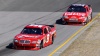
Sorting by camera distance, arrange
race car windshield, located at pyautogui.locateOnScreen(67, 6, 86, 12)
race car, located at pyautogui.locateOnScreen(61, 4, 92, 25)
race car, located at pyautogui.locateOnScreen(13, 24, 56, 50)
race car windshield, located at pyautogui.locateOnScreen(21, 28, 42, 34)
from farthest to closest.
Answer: race car windshield, located at pyautogui.locateOnScreen(67, 6, 86, 12), race car, located at pyautogui.locateOnScreen(61, 4, 92, 25), race car windshield, located at pyautogui.locateOnScreen(21, 28, 42, 34), race car, located at pyautogui.locateOnScreen(13, 24, 56, 50)

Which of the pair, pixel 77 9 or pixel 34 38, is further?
A: pixel 77 9

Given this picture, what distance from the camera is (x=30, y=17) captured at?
3388cm

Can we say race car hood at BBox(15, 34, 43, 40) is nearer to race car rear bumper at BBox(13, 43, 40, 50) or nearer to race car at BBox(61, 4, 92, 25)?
race car rear bumper at BBox(13, 43, 40, 50)

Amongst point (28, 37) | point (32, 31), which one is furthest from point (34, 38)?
point (32, 31)

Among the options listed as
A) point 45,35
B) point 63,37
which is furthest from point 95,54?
point 63,37

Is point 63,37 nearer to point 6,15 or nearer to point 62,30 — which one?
point 62,30

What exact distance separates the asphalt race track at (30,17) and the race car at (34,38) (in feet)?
1.10

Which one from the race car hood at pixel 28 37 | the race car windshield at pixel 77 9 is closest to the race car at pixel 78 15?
the race car windshield at pixel 77 9

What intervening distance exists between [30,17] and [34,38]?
13.1m

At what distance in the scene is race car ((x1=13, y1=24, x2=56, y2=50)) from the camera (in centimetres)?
2072

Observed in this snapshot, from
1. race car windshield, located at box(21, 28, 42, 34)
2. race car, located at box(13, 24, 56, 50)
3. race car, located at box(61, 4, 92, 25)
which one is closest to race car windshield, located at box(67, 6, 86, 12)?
race car, located at box(61, 4, 92, 25)

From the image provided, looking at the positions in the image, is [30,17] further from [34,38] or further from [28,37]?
[34,38]

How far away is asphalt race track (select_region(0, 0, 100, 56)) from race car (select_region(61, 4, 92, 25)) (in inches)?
25.5

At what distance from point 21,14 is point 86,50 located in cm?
1574
